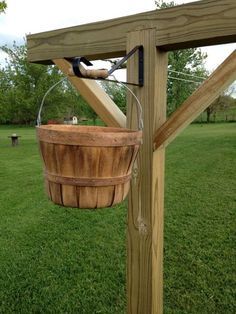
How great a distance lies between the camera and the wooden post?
155cm

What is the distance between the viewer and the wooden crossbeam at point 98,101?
1740mm

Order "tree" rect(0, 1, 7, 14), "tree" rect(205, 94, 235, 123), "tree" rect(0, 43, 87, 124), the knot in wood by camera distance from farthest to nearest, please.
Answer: "tree" rect(205, 94, 235, 123) < "tree" rect(0, 43, 87, 124) < "tree" rect(0, 1, 7, 14) < the knot in wood

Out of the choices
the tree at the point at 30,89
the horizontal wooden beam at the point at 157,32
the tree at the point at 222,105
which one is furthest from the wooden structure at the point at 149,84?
the tree at the point at 222,105

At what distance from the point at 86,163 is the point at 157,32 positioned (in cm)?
71

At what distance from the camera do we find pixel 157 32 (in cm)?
150

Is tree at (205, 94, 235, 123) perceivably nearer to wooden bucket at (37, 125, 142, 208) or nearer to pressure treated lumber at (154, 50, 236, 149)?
pressure treated lumber at (154, 50, 236, 149)

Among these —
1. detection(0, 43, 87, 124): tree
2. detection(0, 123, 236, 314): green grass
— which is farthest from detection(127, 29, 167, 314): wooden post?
detection(0, 43, 87, 124): tree

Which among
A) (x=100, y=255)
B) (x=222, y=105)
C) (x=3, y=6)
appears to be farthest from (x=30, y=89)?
(x=222, y=105)

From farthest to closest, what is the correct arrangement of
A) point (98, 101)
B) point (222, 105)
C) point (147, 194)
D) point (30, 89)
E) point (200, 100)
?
1. point (222, 105)
2. point (30, 89)
3. point (98, 101)
4. point (147, 194)
5. point (200, 100)

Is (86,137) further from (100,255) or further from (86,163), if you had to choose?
(100,255)

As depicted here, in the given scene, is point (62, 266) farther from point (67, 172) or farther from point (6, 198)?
point (6, 198)

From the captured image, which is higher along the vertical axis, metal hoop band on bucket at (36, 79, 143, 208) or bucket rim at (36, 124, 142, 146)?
bucket rim at (36, 124, 142, 146)

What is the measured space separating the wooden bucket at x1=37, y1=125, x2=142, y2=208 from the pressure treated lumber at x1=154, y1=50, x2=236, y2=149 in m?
0.39

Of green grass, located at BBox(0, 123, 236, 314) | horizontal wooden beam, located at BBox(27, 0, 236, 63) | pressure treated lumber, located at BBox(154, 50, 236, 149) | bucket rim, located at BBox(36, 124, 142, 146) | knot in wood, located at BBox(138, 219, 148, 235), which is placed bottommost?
green grass, located at BBox(0, 123, 236, 314)
